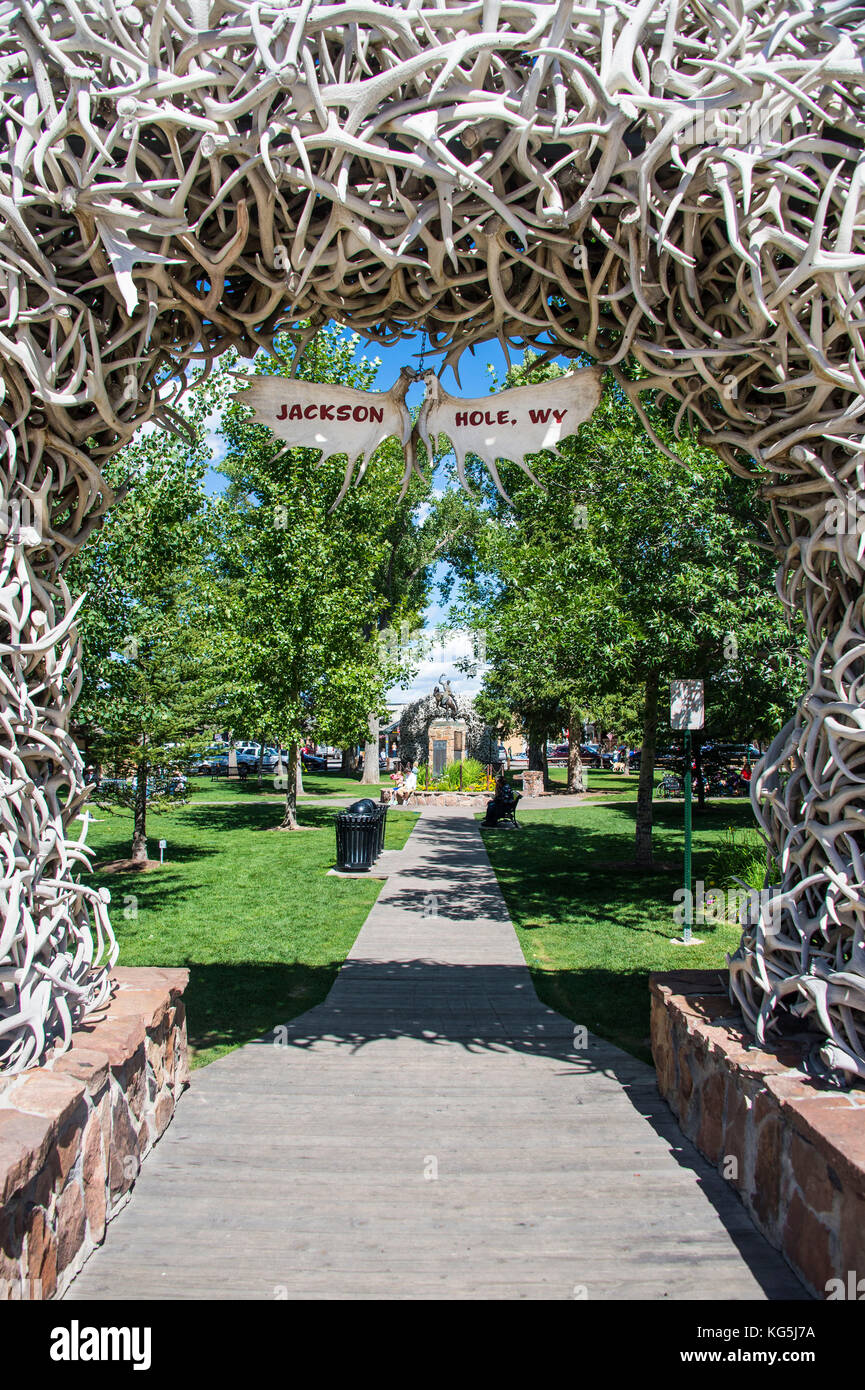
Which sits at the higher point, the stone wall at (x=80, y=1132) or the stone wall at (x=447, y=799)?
the stone wall at (x=80, y=1132)

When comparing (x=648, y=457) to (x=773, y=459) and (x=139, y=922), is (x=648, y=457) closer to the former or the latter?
(x=773, y=459)

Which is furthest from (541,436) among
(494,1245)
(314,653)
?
(314,653)

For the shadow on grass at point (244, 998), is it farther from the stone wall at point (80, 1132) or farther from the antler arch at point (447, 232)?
the antler arch at point (447, 232)

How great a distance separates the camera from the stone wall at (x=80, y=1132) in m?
2.76

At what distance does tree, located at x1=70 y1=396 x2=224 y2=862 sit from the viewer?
991cm

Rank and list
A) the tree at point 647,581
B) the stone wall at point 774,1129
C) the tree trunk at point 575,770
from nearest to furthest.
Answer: the stone wall at point 774,1129 → the tree at point 647,581 → the tree trunk at point 575,770

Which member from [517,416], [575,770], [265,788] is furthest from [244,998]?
[265,788]

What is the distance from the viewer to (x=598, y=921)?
33.3 ft

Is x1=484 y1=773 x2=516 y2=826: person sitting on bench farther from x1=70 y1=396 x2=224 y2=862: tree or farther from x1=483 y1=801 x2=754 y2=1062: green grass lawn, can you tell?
x1=70 y1=396 x2=224 y2=862: tree

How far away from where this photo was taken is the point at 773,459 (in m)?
3.73

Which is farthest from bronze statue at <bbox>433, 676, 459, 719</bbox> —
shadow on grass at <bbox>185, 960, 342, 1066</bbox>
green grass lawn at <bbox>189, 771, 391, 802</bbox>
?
shadow on grass at <bbox>185, 960, 342, 1066</bbox>

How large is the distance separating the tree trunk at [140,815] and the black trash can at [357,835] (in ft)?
10.0

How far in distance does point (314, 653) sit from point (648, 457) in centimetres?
858

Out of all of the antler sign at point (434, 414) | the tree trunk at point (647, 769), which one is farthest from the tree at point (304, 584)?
the antler sign at point (434, 414)
